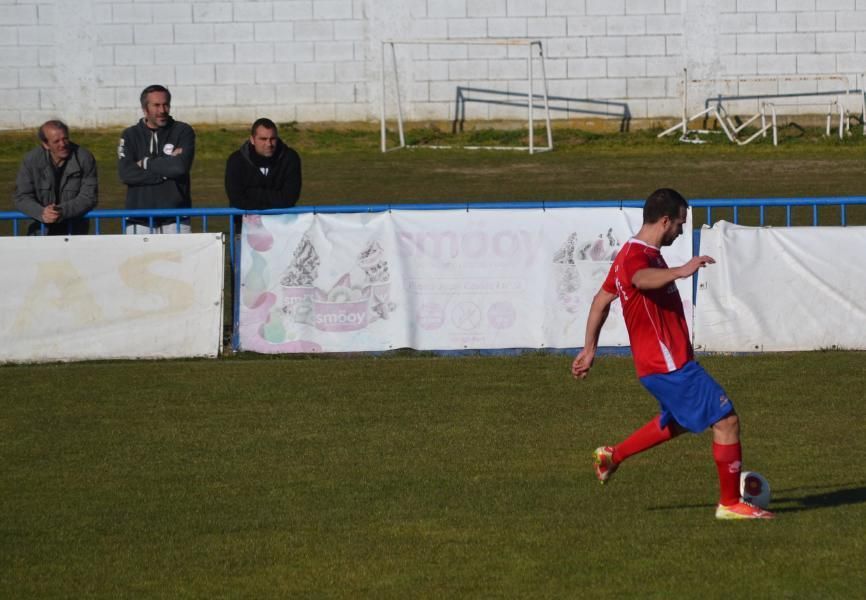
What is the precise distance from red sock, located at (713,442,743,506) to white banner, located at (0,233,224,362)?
21.8 ft

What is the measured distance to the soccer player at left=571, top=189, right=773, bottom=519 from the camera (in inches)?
295

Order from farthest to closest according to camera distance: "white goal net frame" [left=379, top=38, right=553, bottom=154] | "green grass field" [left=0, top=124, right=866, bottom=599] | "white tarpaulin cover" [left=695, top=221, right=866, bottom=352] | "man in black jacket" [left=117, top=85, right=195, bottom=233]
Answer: "white goal net frame" [left=379, top=38, right=553, bottom=154] < "man in black jacket" [left=117, top=85, right=195, bottom=233] < "white tarpaulin cover" [left=695, top=221, right=866, bottom=352] < "green grass field" [left=0, top=124, right=866, bottom=599]

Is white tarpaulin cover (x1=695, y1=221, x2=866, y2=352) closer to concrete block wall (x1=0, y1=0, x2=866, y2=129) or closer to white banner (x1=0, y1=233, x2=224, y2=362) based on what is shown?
white banner (x1=0, y1=233, x2=224, y2=362)

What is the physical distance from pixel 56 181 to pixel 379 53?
1541 cm

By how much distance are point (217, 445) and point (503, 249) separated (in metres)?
4.08

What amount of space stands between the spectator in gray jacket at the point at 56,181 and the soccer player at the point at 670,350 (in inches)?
280

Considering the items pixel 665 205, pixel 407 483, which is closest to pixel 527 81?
pixel 407 483

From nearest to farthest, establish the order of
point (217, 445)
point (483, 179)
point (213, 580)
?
point (213, 580)
point (217, 445)
point (483, 179)

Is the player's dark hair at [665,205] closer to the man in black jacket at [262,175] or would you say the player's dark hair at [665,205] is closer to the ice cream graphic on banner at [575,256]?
the ice cream graphic on banner at [575,256]

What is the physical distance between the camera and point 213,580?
670cm

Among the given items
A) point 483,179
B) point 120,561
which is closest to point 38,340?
point 120,561

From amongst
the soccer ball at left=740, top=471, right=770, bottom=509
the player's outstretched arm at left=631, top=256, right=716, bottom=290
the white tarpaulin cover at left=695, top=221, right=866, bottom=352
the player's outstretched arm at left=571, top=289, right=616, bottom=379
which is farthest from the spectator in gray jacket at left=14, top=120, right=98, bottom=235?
the soccer ball at left=740, top=471, right=770, bottom=509

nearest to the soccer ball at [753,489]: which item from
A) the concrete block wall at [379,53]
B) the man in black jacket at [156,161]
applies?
the man in black jacket at [156,161]

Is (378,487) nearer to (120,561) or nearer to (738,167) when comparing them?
(120,561)
